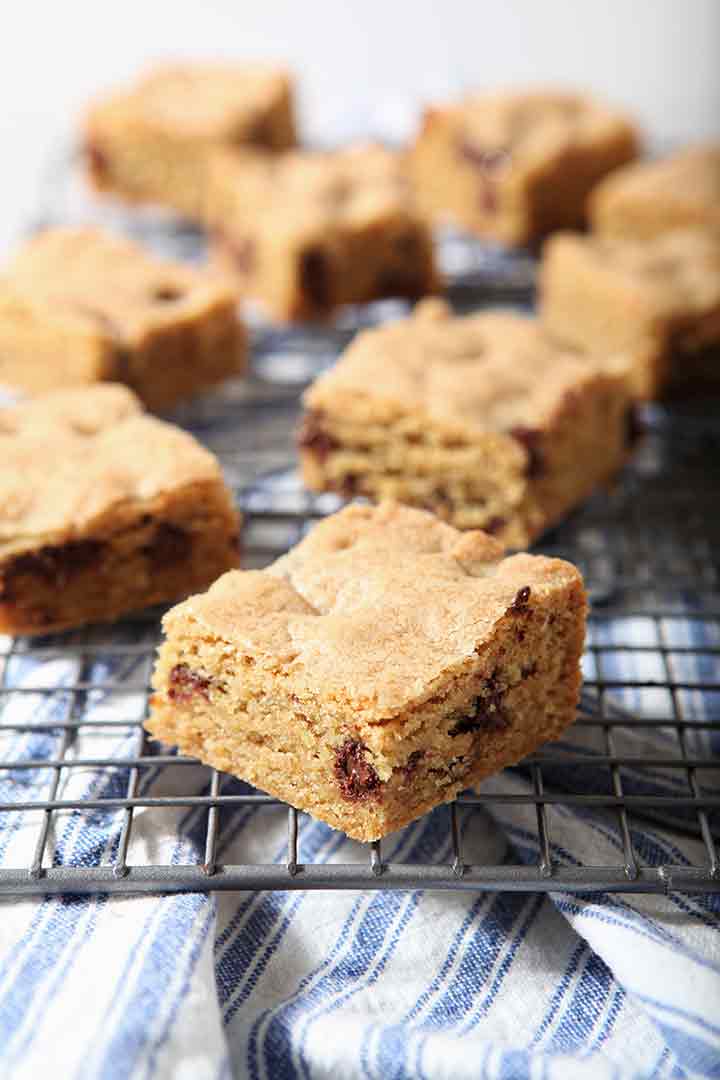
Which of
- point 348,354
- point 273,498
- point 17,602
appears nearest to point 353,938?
point 17,602

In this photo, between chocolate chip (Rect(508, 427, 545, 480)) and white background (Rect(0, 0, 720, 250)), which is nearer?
chocolate chip (Rect(508, 427, 545, 480))

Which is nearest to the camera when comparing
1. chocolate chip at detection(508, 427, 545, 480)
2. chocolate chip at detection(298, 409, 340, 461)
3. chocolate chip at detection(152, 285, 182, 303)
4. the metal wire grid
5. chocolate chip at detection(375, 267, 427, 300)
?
the metal wire grid

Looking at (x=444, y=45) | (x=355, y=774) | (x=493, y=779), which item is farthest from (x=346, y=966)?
(x=444, y=45)

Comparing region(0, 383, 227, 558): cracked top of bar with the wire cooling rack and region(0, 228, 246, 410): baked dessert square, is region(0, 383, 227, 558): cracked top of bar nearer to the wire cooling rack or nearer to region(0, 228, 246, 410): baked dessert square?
the wire cooling rack

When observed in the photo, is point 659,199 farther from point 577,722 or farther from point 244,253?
point 577,722

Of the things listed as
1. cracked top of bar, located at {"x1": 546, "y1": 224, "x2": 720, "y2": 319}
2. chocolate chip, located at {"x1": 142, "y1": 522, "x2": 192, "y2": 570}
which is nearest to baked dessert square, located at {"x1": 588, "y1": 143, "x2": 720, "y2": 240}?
cracked top of bar, located at {"x1": 546, "y1": 224, "x2": 720, "y2": 319}

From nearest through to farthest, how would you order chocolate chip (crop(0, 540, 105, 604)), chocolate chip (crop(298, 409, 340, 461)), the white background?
chocolate chip (crop(0, 540, 105, 604)), chocolate chip (crop(298, 409, 340, 461)), the white background

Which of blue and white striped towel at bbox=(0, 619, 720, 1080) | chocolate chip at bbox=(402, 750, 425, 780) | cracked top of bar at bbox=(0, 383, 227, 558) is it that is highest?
cracked top of bar at bbox=(0, 383, 227, 558)
